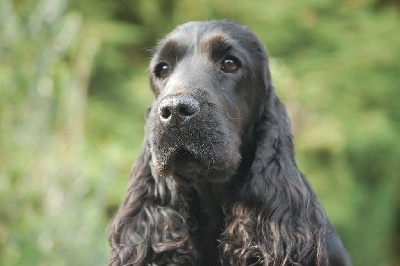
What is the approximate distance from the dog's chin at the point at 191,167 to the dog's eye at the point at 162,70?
1.98 feet

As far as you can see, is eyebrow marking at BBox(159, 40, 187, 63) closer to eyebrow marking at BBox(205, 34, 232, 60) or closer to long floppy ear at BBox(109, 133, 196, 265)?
eyebrow marking at BBox(205, 34, 232, 60)

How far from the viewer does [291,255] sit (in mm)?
4422

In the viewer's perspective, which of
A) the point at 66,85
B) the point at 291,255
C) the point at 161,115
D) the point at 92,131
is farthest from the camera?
the point at 92,131

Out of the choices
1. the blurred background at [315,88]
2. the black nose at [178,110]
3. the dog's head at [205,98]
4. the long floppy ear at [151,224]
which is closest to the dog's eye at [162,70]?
the dog's head at [205,98]

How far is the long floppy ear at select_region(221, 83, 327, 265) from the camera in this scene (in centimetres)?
443

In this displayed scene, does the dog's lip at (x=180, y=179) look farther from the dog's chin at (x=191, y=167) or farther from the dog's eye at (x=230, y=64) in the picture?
the dog's eye at (x=230, y=64)

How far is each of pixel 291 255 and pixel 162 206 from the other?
763 mm

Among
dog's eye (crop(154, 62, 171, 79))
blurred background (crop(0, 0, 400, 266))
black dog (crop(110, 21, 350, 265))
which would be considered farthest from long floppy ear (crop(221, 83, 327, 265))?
blurred background (crop(0, 0, 400, 266))

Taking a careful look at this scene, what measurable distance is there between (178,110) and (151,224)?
33.6 inches

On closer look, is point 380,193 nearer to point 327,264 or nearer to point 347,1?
point 347,1

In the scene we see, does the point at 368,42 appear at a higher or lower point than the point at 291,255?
higher

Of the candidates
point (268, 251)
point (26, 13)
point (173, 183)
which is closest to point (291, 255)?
point (268, 251)

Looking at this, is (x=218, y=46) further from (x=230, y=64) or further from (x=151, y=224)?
(x=151, y=224)

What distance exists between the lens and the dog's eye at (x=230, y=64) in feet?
15.0
